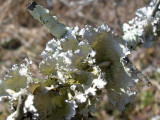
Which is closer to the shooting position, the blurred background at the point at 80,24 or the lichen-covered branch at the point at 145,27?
the lichen-covered branch at the point at 145,27

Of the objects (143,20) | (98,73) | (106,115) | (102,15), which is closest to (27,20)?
(102,15)

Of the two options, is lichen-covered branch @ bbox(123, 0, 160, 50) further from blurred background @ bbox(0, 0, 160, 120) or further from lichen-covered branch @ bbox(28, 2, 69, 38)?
blurred background @ bbox(0, 0, 160, 120)

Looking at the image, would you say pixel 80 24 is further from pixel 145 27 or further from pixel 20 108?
pixel 20 108

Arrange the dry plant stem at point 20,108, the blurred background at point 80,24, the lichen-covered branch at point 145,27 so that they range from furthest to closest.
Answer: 1. the blurred background at point 80,24
2. the lichen-covered branch at point 145,27
3. the dry plant stem at point 20,108

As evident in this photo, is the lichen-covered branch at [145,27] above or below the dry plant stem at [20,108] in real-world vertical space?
above

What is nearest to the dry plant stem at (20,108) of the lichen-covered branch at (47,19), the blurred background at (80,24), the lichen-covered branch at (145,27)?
the lichen-covered branch at (47,19)

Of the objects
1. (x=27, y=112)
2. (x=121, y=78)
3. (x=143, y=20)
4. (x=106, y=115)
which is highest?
(x=106, y=115)

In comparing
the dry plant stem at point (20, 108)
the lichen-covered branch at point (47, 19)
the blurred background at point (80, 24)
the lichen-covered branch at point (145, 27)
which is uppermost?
the blurred background at point (80, 24)

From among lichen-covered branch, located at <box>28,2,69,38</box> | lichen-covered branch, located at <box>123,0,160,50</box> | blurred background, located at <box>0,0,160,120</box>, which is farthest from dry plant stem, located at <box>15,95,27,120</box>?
blurred background, located at <box>0,0,160,120</box>

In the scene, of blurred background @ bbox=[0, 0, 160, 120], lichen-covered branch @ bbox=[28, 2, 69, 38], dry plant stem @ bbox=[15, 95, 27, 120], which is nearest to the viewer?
dry plant stem @ bbox=[15, 95, 27, 120]

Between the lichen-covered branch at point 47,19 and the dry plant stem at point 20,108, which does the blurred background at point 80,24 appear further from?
the dry plant stem at point 20,108

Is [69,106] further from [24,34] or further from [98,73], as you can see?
[24,34]
